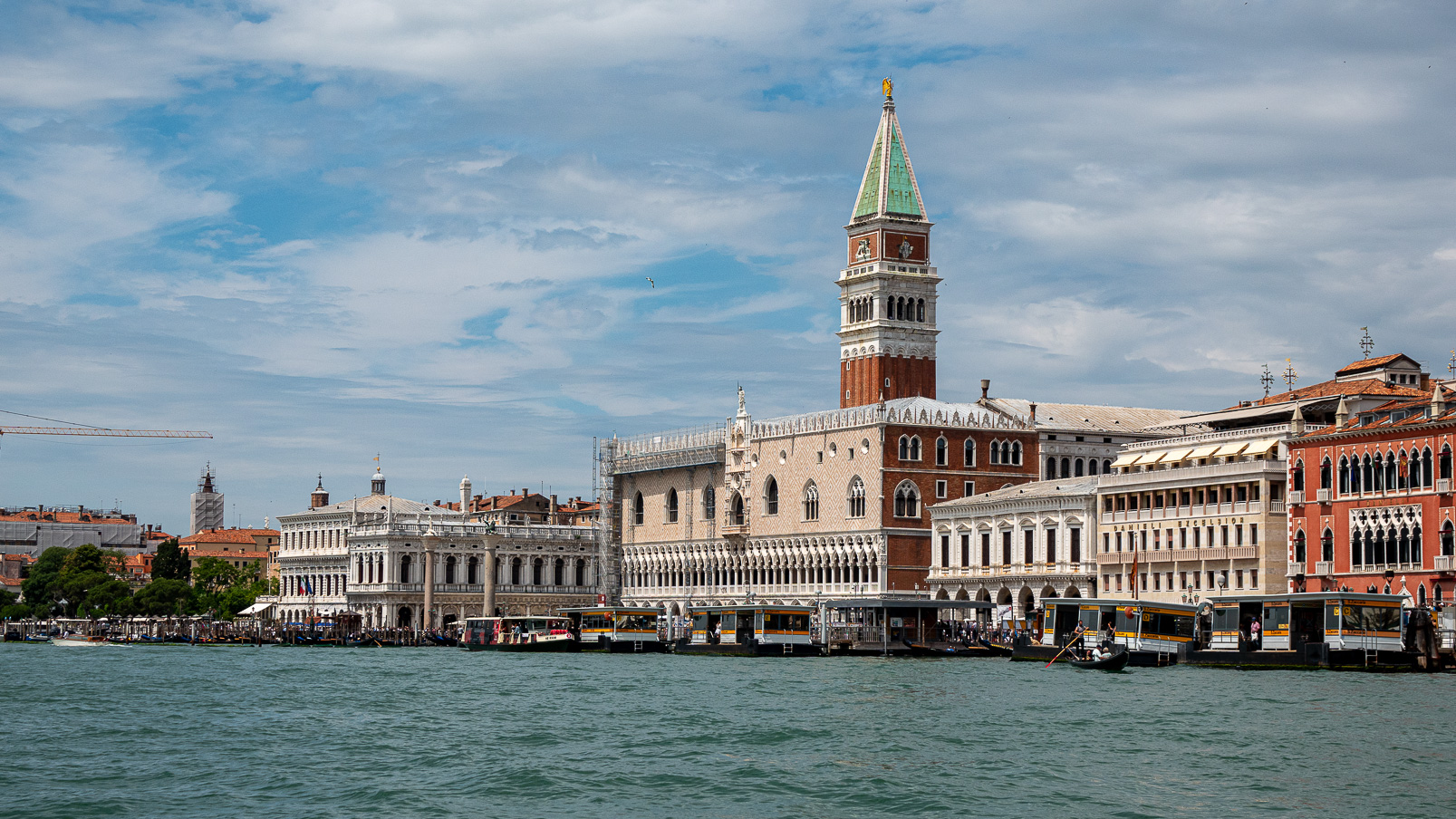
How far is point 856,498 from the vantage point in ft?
318

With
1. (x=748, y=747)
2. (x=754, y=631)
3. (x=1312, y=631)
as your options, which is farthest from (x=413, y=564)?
(x=748, y=747)

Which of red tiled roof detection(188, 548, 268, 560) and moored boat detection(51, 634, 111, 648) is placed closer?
moored boat detection(51, 634, 111, 648)

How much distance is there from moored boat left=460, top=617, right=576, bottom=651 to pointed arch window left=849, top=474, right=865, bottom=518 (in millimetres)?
14844

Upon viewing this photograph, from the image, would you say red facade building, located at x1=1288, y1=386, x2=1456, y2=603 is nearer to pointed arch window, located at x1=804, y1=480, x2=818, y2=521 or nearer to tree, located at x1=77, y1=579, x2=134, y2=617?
pointed arch window, located at x1=804, y1=480, x2=818, y2=521

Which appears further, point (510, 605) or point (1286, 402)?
point (510, 605)

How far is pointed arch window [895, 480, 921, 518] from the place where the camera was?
313 ft

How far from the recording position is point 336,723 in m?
45.0

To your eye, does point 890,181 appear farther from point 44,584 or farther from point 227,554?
point 227,554

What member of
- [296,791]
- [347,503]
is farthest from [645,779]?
[347,503]

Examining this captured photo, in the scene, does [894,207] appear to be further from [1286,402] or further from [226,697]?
[226,697]

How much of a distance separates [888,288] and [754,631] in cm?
3339

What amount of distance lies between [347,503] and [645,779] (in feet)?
342

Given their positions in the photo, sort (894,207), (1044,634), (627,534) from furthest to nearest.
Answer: (627,534) → (894,207) → (1044,634)

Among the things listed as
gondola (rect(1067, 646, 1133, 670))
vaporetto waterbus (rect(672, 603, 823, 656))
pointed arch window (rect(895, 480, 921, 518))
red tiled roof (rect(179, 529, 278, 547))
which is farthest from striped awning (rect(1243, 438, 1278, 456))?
red tiled roof (rect(179, 529, 278, 547))
